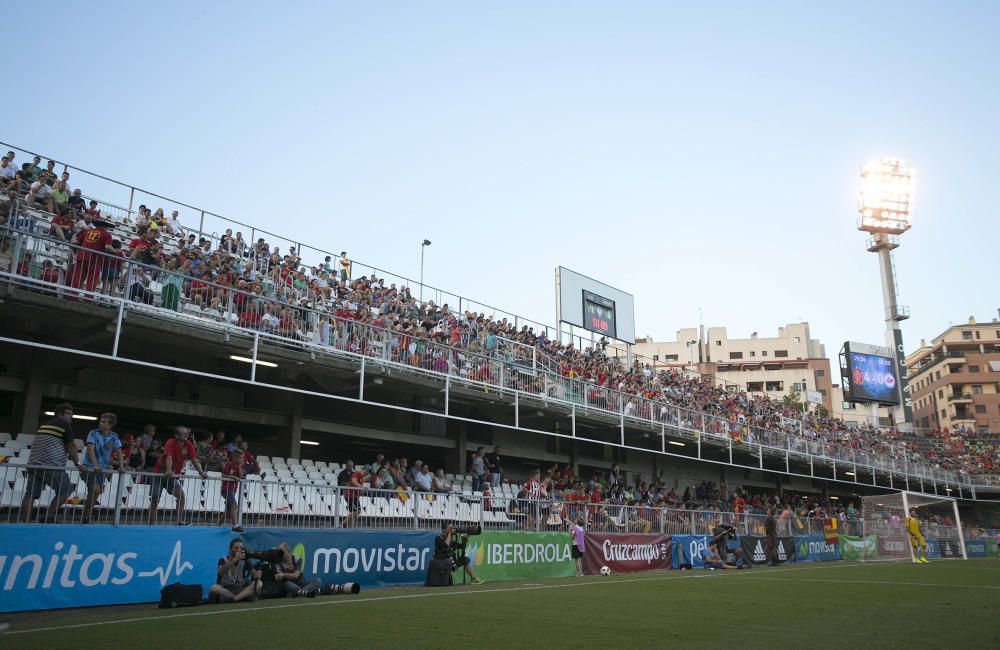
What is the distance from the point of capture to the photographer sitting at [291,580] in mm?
12156

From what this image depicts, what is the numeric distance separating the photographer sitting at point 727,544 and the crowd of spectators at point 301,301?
5895 mm

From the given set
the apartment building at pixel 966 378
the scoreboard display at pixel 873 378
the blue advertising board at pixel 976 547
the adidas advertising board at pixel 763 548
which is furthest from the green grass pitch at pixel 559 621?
the apartment building at pixel 966 378

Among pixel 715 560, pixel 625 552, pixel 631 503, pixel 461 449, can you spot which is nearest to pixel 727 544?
pixel 715 560

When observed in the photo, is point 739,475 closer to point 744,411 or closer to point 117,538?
point 744,411

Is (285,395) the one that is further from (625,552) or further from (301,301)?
(625,552)

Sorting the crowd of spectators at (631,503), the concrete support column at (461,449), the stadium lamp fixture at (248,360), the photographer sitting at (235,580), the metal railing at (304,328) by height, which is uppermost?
the metal railing at (304,328)

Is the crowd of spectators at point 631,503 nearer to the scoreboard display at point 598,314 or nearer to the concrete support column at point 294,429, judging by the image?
the concrete support column at point 294,429

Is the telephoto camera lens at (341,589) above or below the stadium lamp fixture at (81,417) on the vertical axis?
below

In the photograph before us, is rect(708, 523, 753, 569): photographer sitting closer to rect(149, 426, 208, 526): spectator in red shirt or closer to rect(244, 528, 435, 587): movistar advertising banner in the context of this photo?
rect(244, 528, 435, 587): movistar advertising banner

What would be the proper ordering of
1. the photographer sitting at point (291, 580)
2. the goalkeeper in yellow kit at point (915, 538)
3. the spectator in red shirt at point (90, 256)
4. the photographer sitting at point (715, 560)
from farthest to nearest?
1. the goalkeeper in yellow kit at point (915, 538)
2. the photographer sitting at point (715, 560)
3. the spectator in red shirt at point (90, 256)
4. the photographer sitting at point (291, 580)

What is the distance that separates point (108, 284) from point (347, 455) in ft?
44.3

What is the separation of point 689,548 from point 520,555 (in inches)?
283

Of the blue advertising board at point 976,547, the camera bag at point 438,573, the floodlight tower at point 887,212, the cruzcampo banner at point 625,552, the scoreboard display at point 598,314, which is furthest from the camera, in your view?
the floodlight tower at point 887,212

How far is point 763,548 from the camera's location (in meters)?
24.3
